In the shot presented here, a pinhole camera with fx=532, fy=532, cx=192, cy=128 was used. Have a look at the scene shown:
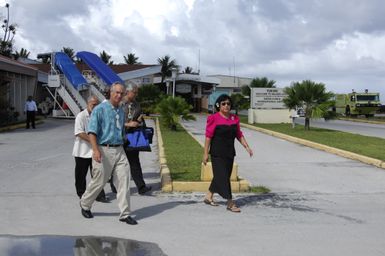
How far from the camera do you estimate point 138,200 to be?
27.2 feet

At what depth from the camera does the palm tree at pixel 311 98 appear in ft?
82.8

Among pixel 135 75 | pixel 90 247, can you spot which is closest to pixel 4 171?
pixel 90 247

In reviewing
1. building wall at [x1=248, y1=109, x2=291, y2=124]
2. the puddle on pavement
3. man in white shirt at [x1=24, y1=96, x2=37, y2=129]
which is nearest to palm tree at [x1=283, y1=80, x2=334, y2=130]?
building wall at [x1=248, y1=109, x2=291, y2=124]

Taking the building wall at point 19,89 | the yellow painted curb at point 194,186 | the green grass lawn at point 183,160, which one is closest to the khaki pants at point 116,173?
the yellow painted curb at point 194,186

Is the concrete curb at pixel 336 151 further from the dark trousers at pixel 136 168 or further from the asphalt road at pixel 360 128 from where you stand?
the dark trousers at pixel 136 168

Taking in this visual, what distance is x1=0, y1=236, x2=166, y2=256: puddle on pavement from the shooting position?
5.30 meters

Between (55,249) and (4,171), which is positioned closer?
(55,249)

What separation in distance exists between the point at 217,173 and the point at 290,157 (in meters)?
7.25

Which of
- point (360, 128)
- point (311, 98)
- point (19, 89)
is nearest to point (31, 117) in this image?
point (19, 89)

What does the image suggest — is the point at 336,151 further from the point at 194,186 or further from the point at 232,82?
the point at 232,82

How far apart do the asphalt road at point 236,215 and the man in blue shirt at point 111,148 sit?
1.20ft

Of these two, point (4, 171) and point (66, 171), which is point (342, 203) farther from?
point (4, 171)

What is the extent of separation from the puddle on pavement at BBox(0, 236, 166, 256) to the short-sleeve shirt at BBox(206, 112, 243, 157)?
2.14 metres

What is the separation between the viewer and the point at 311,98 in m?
25.5
